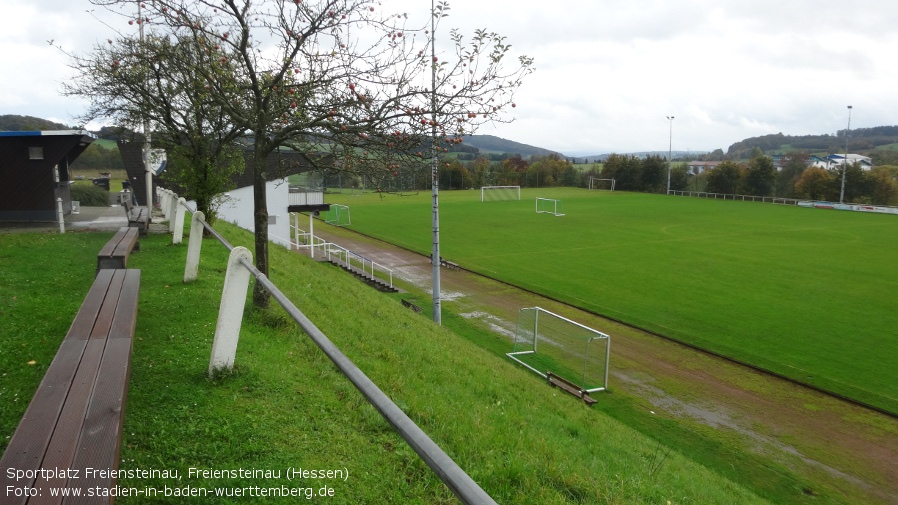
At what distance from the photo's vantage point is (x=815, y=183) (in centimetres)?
7300

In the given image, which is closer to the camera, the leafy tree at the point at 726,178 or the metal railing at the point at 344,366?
the metal railing at the point at 344,366

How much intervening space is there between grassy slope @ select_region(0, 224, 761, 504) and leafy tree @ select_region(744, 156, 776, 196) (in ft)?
260

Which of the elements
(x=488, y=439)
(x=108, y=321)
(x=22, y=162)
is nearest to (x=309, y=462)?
(x=488, y=439)

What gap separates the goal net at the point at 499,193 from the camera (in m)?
76.7

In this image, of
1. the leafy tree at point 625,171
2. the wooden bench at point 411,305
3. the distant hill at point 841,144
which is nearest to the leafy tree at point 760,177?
the leafy tree at point 625,171

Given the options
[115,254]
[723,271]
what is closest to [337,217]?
[723,271]

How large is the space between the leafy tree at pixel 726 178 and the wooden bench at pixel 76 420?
282ft

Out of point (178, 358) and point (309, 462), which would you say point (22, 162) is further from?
point (309, 462)

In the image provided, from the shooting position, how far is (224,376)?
16.0 ft

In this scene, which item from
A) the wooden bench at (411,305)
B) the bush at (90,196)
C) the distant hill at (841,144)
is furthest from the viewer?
the distant hill at (841,144)

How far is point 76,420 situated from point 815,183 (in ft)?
276

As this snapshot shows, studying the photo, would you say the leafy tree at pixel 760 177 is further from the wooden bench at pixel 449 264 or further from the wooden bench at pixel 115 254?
the wooden bench at pixel 115 254

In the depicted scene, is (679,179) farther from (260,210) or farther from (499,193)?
(260,210)

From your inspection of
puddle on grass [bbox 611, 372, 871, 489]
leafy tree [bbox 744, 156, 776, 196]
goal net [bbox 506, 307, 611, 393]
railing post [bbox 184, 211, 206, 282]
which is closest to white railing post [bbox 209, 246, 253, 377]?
railing post [bbox 184, 211, 206, 282]
